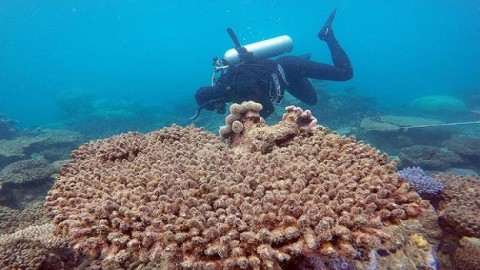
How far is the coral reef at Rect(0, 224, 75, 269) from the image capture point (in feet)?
11.1

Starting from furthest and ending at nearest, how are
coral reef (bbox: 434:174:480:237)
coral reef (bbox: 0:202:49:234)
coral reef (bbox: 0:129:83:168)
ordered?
1. coral reef (bbox: 0:129:83:168)
2. coral reef (bbox: 0:202:49:234)
3. coral reef (bbox: 434:174:480:237)

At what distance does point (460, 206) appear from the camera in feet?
14.4

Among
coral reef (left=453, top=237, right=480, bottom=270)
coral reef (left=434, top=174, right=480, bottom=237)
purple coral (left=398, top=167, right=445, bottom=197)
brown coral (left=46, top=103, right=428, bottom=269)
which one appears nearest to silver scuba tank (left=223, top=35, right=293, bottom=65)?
purple coral (left=398, top=167, right=445, bottom=197)

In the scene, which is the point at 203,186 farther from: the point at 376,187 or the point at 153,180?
the point at 376,187

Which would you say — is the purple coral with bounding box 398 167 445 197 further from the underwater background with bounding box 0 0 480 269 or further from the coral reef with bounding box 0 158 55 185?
the coral reef with bounding box 0 158 55 185

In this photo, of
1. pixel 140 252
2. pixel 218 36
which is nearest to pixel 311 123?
pixel 140 252

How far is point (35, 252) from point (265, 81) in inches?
226

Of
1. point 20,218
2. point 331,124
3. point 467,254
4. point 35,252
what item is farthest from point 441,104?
point 35,252

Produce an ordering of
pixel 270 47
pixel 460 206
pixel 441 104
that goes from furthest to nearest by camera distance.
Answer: pixel 441 104
pixel 270 47
pixel 460 206

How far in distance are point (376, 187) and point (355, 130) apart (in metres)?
12.3

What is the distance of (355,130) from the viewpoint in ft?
45.8

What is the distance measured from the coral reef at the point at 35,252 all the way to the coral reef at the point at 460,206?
5162 millimetres

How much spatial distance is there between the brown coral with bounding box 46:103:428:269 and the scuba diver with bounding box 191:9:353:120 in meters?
3.52

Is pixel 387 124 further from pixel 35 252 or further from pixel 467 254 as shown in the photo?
pixel 35 252
